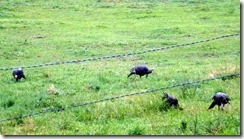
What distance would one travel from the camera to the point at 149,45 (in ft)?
70.8

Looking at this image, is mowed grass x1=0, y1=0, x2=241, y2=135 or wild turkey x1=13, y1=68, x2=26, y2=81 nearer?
mowed grass x1=0, y1=0, x2=241, y2=135

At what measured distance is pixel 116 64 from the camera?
17.9 metres

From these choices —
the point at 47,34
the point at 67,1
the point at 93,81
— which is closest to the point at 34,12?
the point at 67,1

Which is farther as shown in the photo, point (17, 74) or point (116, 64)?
point (116, 64)

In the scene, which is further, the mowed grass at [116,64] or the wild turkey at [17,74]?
the wild turkey at [17,74]

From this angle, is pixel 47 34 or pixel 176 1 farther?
pixel 176 1

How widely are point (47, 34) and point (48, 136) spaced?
57.0 ft

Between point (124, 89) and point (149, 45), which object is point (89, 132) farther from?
point (149, 45)

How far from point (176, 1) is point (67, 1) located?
7403 millimetres

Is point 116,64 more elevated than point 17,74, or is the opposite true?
point 17,74

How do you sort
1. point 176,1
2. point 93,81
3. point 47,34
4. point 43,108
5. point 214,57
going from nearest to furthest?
point 43,108 < point 93,81 < point 214,57 < point 47,34 < point 176,1

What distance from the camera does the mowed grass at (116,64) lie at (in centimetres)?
856

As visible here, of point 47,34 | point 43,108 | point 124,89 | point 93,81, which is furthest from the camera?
point 47,34

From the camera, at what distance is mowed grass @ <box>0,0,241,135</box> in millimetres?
8562
